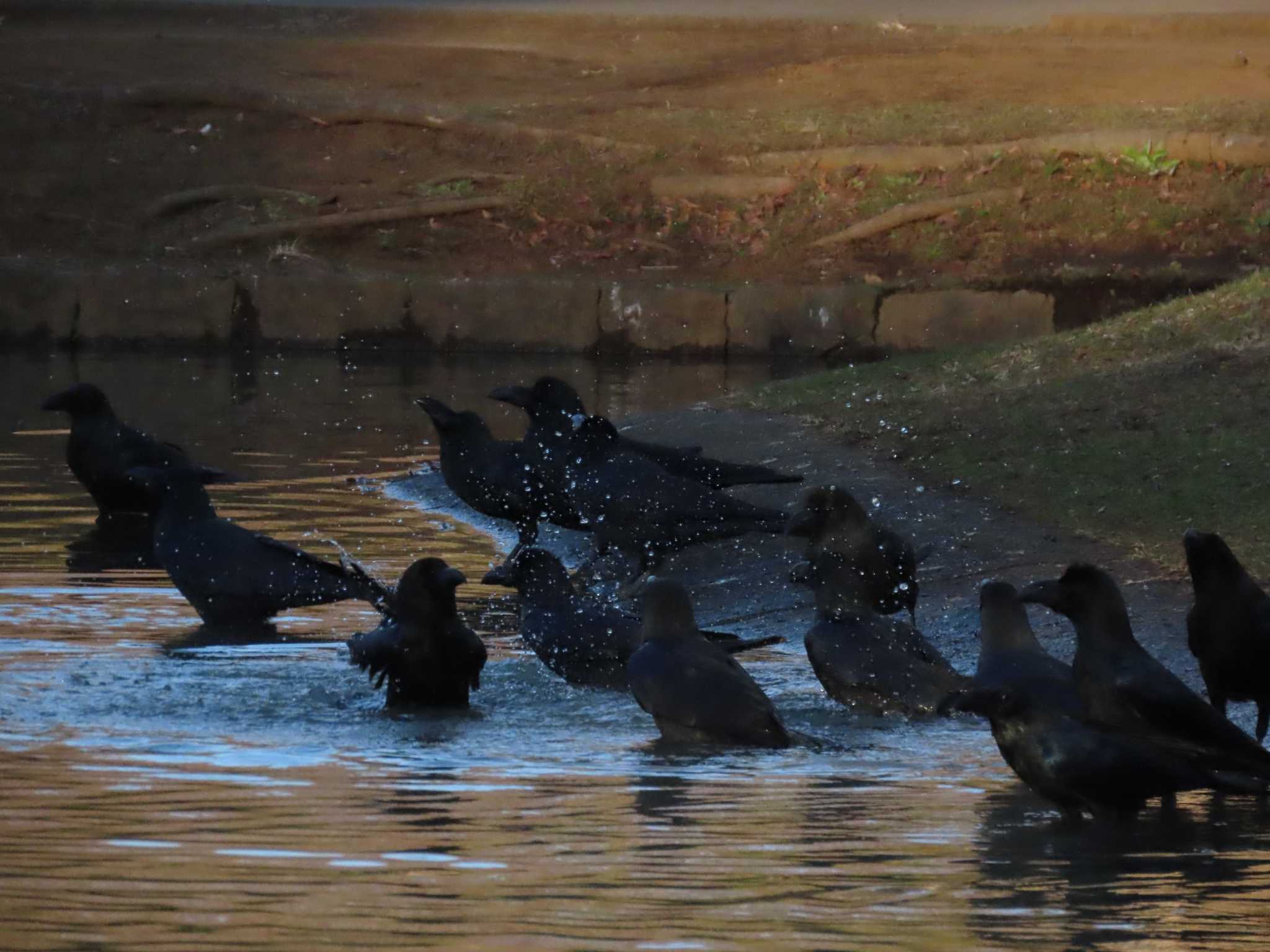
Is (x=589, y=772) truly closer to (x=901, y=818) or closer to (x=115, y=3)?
(x=901, y=818)

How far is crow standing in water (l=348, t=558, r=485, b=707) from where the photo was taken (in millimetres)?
7059

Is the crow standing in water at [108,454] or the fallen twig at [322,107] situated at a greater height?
the fallen twig at [322,107]

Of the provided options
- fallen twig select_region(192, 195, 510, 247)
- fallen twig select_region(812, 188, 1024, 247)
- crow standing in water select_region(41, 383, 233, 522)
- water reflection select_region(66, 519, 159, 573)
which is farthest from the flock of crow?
fallen twig select_region(192, 195, 510, 247)

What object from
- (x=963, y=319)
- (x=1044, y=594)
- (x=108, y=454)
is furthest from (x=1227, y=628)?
(x=963, y=319)

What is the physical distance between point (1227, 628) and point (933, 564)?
2.66 meters

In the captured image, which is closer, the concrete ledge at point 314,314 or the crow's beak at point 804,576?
the crow's beak at point 804,576

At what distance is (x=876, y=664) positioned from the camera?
22.6ft

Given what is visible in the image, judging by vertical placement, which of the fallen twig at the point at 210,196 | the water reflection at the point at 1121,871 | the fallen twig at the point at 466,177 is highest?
the fallen twig at the point at 466,177

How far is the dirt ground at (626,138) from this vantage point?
21344 mm

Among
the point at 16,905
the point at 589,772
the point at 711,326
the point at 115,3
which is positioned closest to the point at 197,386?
the point at 711,326

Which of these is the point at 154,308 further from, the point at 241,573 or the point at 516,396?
the point at 241,573

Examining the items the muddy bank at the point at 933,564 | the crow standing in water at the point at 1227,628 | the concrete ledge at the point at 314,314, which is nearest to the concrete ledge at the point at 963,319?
A: the concrete ledge at the point at 314,314

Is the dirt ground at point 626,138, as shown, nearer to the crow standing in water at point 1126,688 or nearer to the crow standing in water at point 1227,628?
the crow standing in water at point 1227,628

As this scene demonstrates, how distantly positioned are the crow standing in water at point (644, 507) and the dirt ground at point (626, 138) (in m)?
10.9
